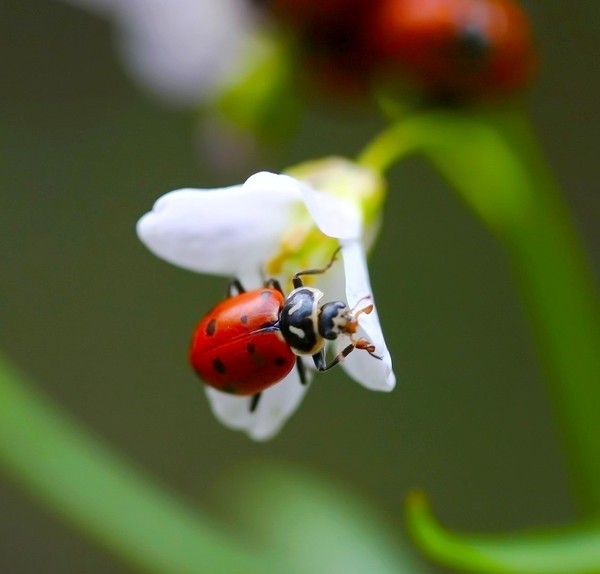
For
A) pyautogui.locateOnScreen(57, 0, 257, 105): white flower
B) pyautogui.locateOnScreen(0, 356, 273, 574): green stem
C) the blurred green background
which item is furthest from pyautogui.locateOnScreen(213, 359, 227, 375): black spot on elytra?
the blurred green background

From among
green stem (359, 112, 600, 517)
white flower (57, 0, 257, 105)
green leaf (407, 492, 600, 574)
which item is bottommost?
green leaf (407, 492, 600, 574)

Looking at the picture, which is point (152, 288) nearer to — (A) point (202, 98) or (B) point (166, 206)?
(A) point (202, 98)

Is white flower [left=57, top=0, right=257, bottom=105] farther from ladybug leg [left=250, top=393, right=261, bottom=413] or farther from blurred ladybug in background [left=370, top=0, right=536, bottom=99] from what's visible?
ladybug leg [left=250, top=393, right=261, bottom=413]

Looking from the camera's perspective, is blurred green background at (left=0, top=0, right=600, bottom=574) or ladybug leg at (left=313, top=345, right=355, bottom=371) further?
blurred green background at (left=0, top=0, right=600, bottom=574)

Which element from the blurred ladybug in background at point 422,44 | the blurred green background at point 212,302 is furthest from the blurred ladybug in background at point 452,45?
the blurred green background at point 212,302

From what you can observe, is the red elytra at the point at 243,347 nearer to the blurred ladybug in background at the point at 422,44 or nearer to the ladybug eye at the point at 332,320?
the ladybug eye at the point at 332,320

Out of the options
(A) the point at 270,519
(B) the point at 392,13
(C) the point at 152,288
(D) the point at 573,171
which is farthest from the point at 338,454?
(B) the point at 392,13

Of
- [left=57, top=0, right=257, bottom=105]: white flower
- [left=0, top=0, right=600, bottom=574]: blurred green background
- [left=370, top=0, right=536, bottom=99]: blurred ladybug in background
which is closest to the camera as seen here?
[left=370, top=0, right=536, bottom=99]: blurred ladybug in background

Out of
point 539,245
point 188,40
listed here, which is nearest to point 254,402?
point 539,245
